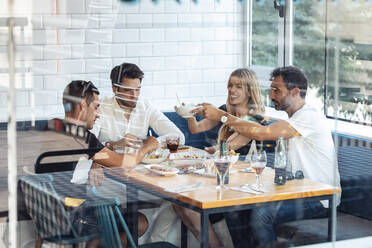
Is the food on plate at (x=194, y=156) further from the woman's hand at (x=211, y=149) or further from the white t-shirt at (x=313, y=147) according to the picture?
the white t-shirt at (x=313, y=147)

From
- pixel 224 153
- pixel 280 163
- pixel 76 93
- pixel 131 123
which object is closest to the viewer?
pixel 76 93

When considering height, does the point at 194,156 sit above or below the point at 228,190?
above

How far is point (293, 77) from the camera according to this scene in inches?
94.7

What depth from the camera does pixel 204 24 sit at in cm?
216

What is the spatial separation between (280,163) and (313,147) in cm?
17

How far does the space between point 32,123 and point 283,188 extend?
0.98 metres

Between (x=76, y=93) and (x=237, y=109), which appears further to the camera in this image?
(x=237, y=109)

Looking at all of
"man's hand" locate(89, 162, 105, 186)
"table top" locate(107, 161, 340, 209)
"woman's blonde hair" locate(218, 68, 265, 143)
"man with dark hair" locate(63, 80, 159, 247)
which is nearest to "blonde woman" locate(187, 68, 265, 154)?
"woman's blonde hair" locate(218, 68, 265, 143)

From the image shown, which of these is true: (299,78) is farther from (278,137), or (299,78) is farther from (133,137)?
(133,137)

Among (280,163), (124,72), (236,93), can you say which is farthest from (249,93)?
(124,72)

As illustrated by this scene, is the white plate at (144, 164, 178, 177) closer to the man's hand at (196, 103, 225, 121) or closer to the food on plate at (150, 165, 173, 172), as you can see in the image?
the food on plate at (150, 165, 173, 172)

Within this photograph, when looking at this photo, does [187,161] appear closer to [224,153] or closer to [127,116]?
[224,153]

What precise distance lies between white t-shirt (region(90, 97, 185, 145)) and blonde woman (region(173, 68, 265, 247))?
0.33 feet

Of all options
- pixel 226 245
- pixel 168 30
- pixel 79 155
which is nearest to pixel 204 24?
pixel 168 30
